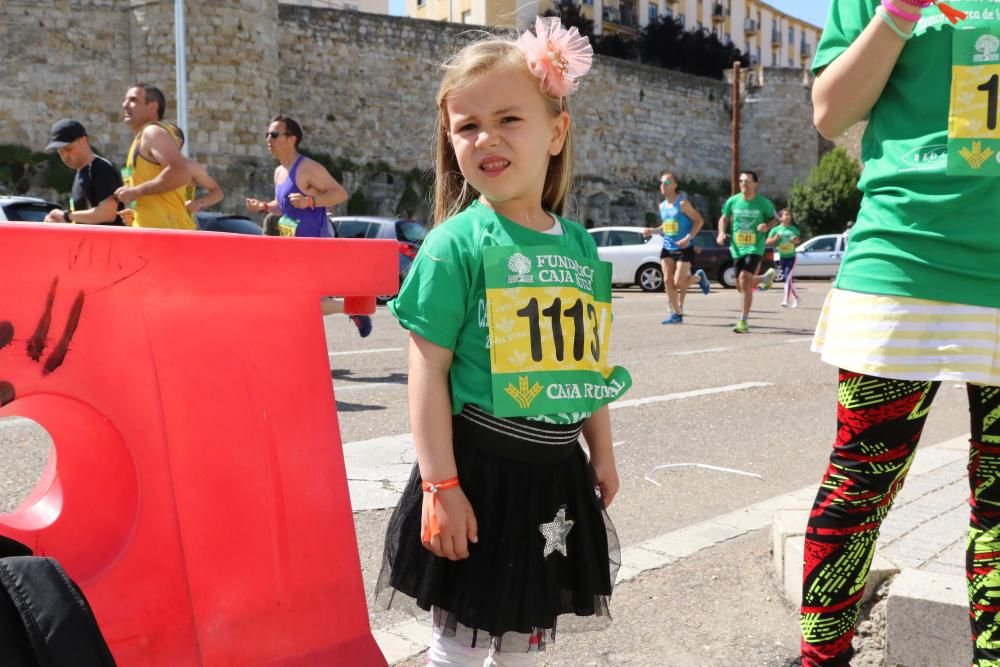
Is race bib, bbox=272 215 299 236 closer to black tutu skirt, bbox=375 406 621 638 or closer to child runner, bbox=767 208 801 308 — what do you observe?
black tutu skirt, bbox=375 406 621 638

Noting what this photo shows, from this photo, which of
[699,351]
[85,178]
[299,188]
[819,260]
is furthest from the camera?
[819,260]

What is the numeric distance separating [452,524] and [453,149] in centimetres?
78

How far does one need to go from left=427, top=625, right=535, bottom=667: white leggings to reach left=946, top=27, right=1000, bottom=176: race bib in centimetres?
125

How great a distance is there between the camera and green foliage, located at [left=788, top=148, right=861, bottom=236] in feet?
130

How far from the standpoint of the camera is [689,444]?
211 inches

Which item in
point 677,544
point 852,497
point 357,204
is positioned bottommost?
point 677,544

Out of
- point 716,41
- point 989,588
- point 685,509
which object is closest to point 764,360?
point 685,509

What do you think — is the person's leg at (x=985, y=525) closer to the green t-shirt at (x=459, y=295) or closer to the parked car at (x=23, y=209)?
the green t-shirt at (x=459, y=295)

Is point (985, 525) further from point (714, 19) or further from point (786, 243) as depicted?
point (714, 19)

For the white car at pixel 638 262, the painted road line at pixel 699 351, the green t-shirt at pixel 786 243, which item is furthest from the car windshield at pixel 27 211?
the white car at pixel 638 262

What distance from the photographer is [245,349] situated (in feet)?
6.52

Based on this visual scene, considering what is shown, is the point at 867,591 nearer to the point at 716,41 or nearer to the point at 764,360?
the point at 764,360

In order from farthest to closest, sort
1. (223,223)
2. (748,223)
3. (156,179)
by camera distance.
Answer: (223,223) → (748,223) → (156,179)

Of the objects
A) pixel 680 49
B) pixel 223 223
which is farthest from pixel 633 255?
pixel 680 49
